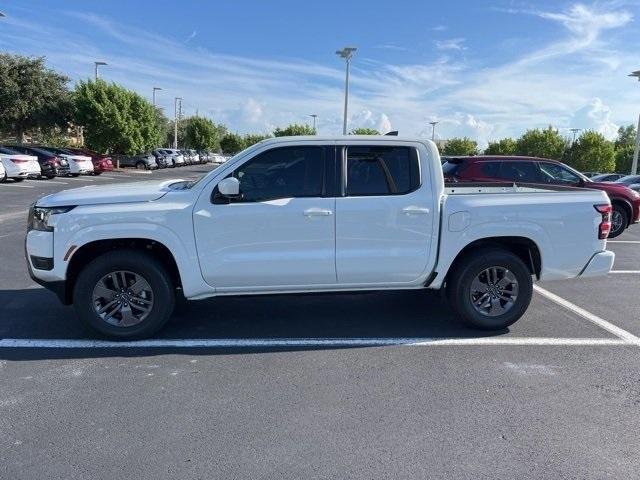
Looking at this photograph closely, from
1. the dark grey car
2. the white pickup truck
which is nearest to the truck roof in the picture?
the white pickup truck

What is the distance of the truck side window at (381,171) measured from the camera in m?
4.78

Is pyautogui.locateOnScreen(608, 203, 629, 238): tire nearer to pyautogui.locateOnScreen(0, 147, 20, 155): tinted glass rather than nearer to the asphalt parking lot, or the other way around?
the asphalt parking lot

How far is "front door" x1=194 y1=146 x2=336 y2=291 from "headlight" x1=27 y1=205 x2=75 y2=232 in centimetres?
118

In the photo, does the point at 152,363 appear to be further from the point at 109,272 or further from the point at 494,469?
the point at 494,469

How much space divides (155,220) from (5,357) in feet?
5.52

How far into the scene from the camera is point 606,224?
16.7 ft

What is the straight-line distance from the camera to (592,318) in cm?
564

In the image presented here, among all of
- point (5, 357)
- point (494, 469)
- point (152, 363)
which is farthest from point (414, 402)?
point (5, 357)

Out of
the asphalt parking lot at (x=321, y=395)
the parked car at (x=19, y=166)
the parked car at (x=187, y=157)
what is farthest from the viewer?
the parked car at (x=187, y=157)

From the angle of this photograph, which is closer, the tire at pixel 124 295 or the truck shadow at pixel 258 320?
the tire at pixel 124 295

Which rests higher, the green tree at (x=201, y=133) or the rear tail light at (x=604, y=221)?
the green tree at (x=201, y=133)

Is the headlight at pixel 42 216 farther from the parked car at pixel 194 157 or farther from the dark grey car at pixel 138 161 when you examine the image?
the parked car at pixel 194 157

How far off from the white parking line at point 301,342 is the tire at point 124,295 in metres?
0.14

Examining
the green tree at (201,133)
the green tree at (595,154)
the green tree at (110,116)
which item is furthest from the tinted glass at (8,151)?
the green tree at (201,133)
